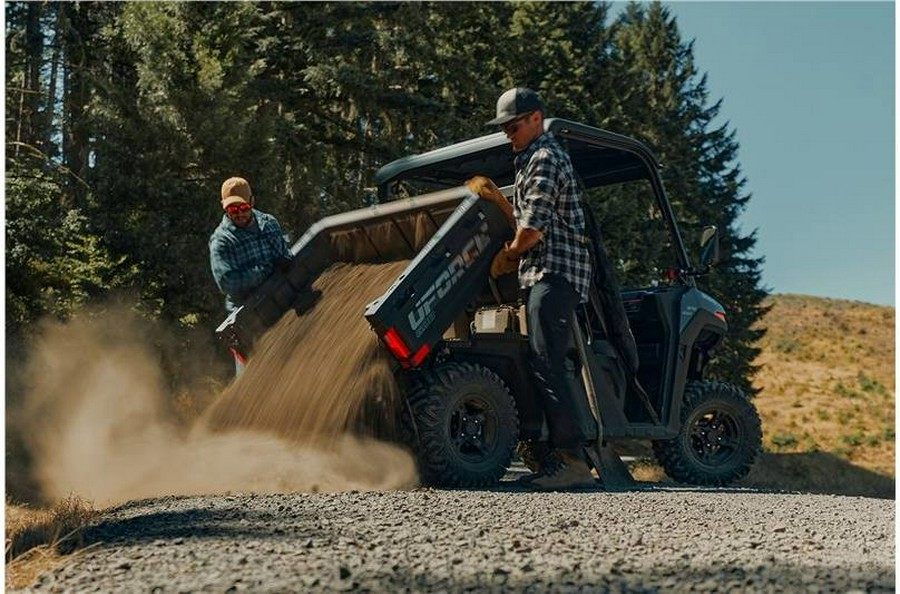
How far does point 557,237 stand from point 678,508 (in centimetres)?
193

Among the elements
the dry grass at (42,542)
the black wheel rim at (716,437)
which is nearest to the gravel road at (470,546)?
the dry grass at (42,542)

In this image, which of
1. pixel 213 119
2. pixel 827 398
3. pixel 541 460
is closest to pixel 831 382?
pixel 827 398

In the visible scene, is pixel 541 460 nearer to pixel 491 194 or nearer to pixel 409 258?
pixel 409 258

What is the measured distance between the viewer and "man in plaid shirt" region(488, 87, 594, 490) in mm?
6301

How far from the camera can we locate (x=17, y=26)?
21547mm

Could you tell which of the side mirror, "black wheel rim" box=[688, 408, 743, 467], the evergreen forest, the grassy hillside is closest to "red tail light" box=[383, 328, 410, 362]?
the side mirror

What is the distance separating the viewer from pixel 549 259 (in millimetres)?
6379

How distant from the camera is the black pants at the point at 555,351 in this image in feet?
20.7

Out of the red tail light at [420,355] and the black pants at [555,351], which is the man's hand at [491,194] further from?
the red tail light at [420,355]

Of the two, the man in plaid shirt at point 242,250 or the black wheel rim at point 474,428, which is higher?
the man in plaid shirt at point 242,250

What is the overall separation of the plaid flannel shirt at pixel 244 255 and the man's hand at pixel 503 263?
5.31 ft

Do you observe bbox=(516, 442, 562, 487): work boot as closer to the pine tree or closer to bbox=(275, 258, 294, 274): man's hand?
bbox=(275, 258, 294, 274): man's hand

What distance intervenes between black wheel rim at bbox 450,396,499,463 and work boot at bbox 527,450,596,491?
376 millimetres

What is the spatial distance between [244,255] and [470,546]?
13.3 ft
